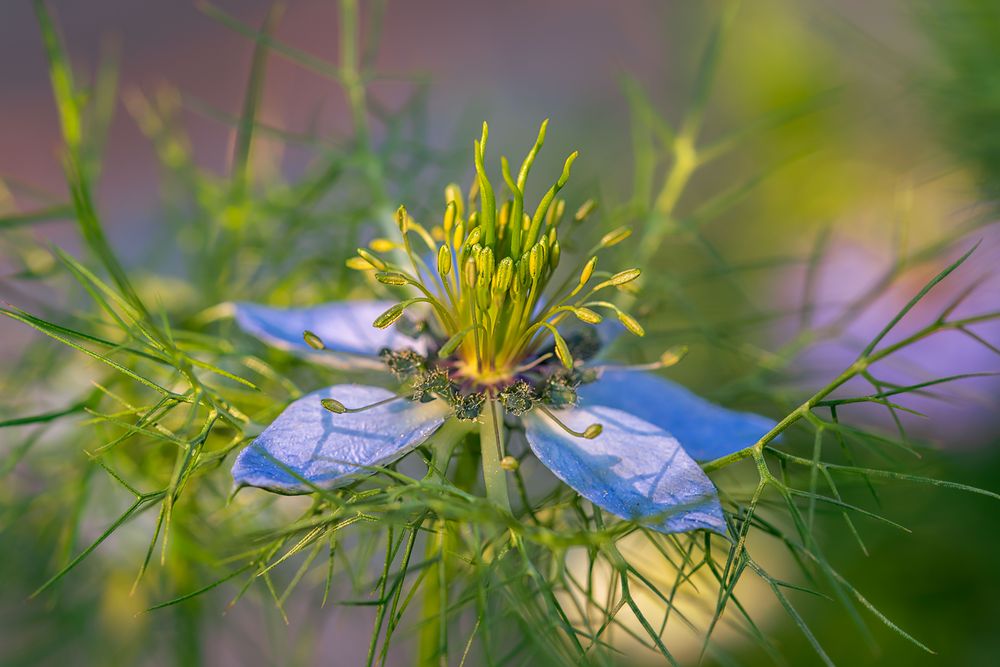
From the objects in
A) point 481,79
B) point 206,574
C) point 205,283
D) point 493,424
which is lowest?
point 493,424

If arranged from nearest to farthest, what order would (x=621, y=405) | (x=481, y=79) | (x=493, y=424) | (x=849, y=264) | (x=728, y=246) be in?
(x=493, y=424) < (x=621, y=405) < (x=849, y=264) < (x=728, y=246) < (x=481, y=79)

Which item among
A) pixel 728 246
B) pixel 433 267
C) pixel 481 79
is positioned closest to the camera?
pixel 433 267

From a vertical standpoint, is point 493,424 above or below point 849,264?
below

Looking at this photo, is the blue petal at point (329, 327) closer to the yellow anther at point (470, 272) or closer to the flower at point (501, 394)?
the flower at point (501, 394)

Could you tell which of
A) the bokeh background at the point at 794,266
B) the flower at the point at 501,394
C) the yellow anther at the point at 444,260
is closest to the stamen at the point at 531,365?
the flower at the point at 501,394

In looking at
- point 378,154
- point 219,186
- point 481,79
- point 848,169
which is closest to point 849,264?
point 848,169

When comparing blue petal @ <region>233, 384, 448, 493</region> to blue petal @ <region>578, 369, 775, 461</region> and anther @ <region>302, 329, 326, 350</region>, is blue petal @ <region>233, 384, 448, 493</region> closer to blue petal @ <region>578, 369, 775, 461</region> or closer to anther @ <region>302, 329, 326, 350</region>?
anther @ <region>302, 329, 326, 350</region>

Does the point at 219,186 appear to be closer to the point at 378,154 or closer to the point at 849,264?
the point at 378,154
